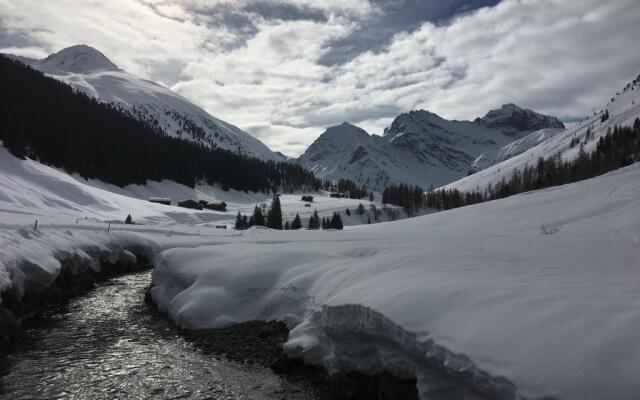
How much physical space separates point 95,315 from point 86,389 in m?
11.2

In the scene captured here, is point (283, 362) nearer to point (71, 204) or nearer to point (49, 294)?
point (49, 294)

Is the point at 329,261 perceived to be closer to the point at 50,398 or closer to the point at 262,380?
the point at 262,380

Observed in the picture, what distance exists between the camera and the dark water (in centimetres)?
1556

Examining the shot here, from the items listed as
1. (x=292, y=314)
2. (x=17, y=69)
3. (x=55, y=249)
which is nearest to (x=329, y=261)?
(x=292, y=314)

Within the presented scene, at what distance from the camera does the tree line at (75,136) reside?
117 metres

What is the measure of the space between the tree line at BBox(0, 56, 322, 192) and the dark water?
302ft

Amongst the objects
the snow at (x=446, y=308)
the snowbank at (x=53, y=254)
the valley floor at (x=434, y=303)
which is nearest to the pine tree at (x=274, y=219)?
the snowbank at (x=53, y=254)

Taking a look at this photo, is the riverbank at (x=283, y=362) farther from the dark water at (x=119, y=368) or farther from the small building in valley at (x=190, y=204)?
the small building in valley at (x=190, y=204)

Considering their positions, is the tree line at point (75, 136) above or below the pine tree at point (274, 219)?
above

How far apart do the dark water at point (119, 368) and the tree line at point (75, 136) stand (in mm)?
92187

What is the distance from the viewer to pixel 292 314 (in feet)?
69.0

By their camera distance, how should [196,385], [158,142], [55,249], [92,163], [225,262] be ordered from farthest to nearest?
[158,142] < [92,163] < [55,249] < [225,262] < [196,385]

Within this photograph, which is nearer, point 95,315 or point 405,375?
point 405,375

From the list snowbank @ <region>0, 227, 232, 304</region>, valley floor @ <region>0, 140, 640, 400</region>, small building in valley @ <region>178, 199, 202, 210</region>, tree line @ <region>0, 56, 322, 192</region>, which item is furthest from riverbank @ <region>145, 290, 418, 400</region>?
small building in valley @ <region>178, 199, 202, 210</region>
